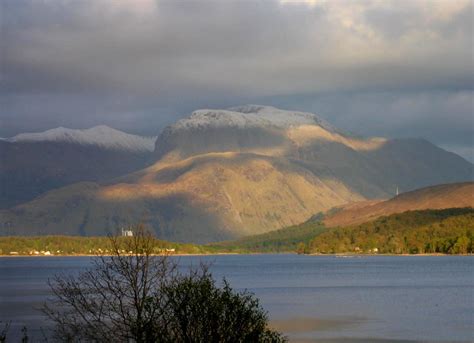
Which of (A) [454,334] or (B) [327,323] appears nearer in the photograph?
(A) [454,334]

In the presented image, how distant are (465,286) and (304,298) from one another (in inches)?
1014

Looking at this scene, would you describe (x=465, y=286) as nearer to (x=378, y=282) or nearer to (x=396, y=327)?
(x=378, y=282)

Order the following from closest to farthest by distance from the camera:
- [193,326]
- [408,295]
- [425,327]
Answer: [193,326] < [425,327] < [408,295]

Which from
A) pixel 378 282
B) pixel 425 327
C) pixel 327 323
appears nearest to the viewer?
pixel 425 327

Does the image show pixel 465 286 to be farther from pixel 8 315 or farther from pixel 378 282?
pixel 8 315

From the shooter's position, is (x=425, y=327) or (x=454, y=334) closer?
(x=454, y=334)

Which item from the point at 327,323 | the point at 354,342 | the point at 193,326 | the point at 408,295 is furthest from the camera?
the point at 408,295

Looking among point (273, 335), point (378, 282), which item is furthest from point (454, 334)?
point (378, 282)

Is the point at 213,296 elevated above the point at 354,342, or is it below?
above

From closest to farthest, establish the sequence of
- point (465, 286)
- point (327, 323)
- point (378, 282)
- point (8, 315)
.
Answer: point (327, 323) → point (8, 315) → point (465, 286) → point (378, 282)

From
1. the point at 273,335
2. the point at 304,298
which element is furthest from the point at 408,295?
the point at 273,335

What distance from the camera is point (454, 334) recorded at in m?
75.2

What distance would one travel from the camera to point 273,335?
37625 millimetres

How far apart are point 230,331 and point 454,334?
4324cm
